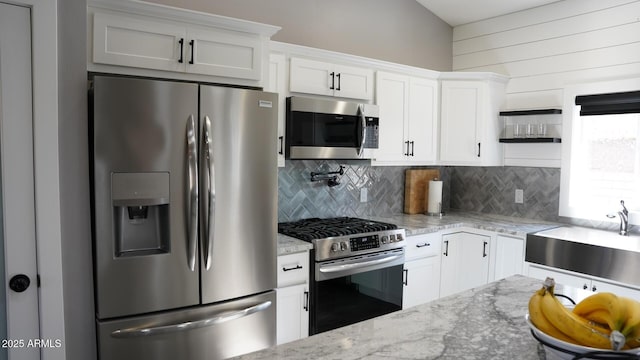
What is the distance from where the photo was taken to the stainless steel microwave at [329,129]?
3.05m

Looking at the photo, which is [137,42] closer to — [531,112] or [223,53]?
[223,53]

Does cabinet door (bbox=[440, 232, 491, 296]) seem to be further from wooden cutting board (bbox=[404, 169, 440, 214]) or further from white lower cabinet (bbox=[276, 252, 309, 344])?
white lower cabinet (bbox=[276, 252, 309, 344])

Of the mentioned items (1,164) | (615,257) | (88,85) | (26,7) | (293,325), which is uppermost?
(26,7)

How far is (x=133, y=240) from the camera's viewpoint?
210 cm

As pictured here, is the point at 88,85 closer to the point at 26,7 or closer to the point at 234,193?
the point at 26,7

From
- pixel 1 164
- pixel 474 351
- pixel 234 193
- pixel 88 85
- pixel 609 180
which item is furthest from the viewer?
pixel 609 180

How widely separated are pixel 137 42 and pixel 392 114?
209 centimetres

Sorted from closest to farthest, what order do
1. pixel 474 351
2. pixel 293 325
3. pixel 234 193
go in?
pixel 474 351
pixel 234 193
pixel 293 325

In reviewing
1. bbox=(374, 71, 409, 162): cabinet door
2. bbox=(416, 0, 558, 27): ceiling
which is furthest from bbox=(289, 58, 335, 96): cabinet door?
bbox=(416, 0, 558, 27): ceiling

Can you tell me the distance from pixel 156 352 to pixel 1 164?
1.09m

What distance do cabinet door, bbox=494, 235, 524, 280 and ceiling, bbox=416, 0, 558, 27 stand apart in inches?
81.1

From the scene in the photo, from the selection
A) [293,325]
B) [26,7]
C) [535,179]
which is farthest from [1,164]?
[535,179]

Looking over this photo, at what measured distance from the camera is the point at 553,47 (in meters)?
3.77

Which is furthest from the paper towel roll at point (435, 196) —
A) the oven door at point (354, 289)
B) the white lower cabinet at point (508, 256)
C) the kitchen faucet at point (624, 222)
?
the kitchen faucet at point (624, 222)
